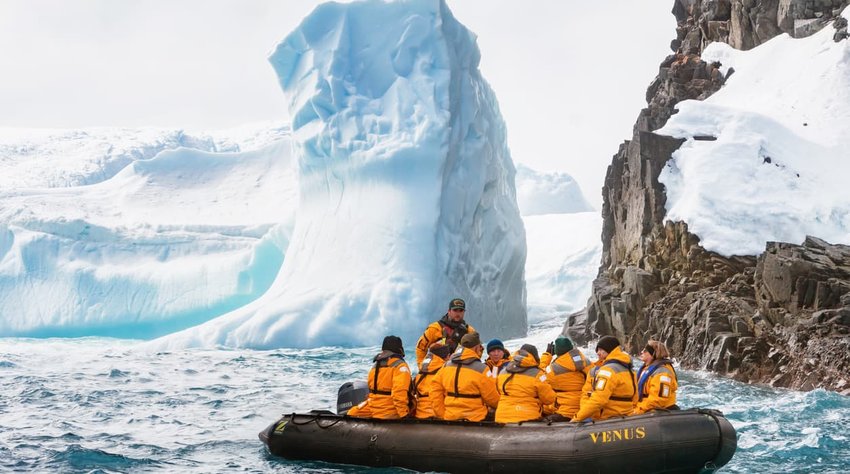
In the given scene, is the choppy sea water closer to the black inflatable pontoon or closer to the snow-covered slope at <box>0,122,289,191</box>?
the black inflatable pontoon

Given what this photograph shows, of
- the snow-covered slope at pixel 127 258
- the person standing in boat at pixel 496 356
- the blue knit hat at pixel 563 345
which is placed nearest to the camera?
the blue knit hat at pixel 563 345

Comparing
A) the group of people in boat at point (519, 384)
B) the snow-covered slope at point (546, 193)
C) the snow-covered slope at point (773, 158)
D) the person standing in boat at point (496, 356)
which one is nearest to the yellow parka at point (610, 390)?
the group of people in boat at point (519, 384)

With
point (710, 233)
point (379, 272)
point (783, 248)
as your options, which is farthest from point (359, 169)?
point (783, 248)

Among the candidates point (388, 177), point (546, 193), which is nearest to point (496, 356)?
point (388, 177)

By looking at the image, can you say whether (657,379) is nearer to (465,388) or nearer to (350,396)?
(465,388)

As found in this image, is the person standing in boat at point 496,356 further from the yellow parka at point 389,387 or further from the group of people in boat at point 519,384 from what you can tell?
the yellow parka at point 389,387

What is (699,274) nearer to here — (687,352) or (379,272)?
(687,352)

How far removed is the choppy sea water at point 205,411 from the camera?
34.5 feet

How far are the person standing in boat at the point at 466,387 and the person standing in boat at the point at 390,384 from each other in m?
0.51

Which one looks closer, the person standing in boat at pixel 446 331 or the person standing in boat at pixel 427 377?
the person standing in boat at pixel 427 377

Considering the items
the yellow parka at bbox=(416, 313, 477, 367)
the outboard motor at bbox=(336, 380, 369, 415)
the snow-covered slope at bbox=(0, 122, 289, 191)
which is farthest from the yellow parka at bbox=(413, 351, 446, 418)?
the snow-covered slope at bbox=(0, 122, 289, 191)

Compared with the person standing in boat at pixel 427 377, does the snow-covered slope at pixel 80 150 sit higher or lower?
higher

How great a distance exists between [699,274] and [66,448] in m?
12.9

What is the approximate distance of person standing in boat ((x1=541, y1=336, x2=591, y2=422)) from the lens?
9484mm
